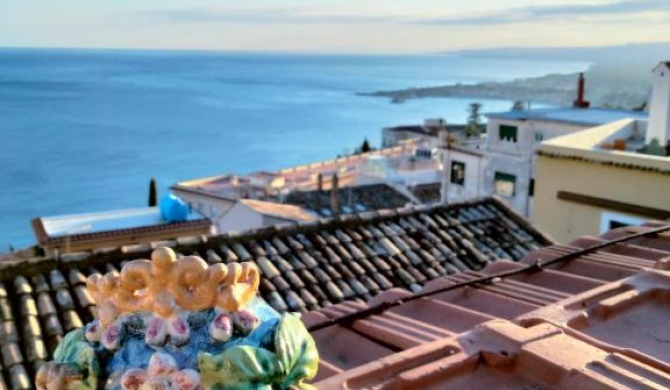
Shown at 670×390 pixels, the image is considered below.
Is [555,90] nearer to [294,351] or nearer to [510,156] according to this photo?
[510,156]

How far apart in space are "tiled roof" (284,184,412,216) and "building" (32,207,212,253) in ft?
43.3

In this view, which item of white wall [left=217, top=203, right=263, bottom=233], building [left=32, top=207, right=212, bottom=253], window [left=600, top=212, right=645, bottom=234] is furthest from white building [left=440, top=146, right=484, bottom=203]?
building [left=32, top=207, right=212, bottom=253]

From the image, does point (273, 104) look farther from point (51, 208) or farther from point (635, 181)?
point (635, 181)

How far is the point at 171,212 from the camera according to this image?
15.7 metres

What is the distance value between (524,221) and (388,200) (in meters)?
21.3

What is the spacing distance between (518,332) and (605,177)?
1113cm

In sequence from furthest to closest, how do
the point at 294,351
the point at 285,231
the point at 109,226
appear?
1. the point at 109,226
2. the point at 285,231
3. the point at 294,351

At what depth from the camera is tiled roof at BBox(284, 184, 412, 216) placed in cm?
3000

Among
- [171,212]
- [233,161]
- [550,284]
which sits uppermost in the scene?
[550,284]

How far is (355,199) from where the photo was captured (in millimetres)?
30781

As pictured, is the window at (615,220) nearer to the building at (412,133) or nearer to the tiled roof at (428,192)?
the tiled roof at (428,192)

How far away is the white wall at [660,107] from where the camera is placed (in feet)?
48.5

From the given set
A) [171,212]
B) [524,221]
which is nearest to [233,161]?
[171,212]

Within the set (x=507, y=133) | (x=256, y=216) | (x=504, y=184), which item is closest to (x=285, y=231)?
(x=256, y=216)
